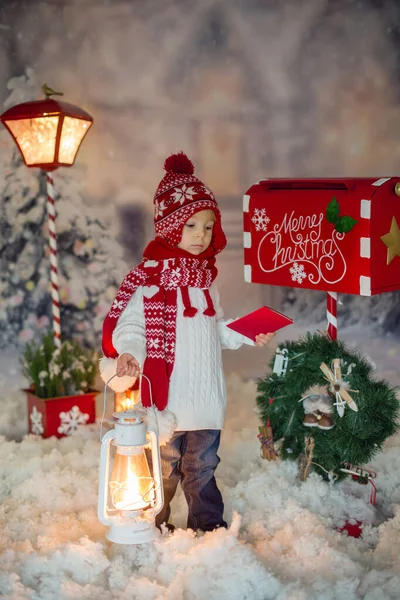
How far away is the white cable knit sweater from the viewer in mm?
2742

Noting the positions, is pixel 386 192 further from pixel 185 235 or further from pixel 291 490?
pixel 291 490

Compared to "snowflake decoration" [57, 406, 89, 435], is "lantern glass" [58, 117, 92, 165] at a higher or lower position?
higher

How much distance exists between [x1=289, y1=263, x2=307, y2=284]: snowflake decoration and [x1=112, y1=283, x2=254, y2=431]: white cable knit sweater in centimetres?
43

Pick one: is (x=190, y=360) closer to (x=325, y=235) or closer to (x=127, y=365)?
(x=127, y=365)

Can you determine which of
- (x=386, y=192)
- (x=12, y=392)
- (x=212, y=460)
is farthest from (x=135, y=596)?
(x=12, y=392)

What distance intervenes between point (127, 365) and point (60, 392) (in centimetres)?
172

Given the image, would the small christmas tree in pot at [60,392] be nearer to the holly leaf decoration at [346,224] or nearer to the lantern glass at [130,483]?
the lantern glass at [130,483]

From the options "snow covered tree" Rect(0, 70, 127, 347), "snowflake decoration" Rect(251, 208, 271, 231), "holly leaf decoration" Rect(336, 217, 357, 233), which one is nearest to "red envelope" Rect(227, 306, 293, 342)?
"holly leaf decoration" Rect(336, 217, 357, 233)

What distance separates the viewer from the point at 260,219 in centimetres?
315

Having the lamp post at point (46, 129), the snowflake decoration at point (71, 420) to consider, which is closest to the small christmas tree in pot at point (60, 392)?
the snowflake decoration at point (71, 420)

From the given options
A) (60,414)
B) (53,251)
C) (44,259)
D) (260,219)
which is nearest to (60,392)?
(60,414)

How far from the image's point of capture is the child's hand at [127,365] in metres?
2.68

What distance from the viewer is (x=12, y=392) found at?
16.6ft

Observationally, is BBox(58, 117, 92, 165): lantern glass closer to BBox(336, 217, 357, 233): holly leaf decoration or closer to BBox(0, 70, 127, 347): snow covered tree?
BBox(0, 70, 127, 347): snow covered tree
